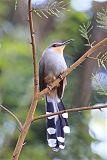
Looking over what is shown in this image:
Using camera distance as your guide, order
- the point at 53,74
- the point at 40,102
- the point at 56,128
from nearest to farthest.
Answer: the point at 56,128 < the point at 53,74 < the point at 40,102

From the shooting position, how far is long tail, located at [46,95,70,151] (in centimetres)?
169

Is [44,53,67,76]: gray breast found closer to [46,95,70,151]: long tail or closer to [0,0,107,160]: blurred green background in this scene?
[46,95,70,151]: long tail

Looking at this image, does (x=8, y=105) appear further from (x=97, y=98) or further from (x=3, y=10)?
(x=3, y=10)

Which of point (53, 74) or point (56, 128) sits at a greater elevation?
point (53, 74)

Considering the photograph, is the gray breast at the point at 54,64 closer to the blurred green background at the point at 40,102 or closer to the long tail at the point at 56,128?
the long tail at the point at 56,128

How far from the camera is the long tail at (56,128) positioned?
1692 mm

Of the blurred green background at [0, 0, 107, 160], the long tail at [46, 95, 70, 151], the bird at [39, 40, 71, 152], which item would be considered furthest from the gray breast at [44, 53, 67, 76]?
the blurred green background at [0, 0, 107, 160]

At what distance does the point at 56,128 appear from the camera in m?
1.82

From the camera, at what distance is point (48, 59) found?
7.06 ft

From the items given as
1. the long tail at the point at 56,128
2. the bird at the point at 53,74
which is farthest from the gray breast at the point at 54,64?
the long tail at the point at 56,128

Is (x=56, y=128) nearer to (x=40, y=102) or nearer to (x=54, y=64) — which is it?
(x=54, y=64)

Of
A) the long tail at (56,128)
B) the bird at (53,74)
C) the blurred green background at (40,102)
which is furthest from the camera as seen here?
the blurred green background at (40,102)

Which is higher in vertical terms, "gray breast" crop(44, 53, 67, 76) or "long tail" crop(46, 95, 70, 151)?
"gray breast" crop(44, 53, 67, 76)

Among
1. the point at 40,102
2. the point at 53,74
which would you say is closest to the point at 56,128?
the point at 53,74
